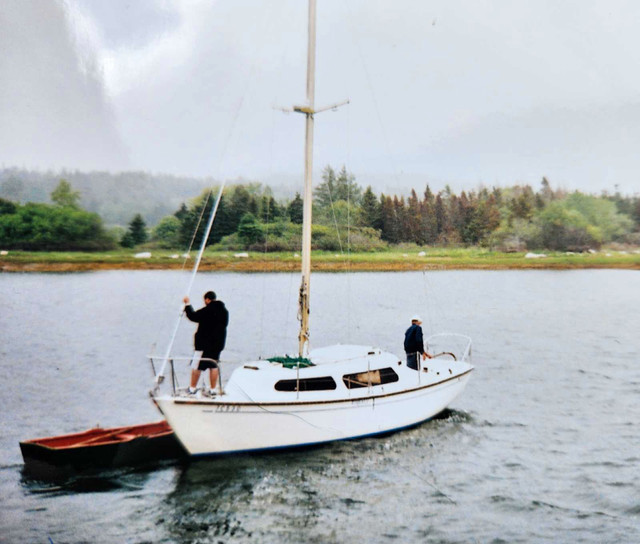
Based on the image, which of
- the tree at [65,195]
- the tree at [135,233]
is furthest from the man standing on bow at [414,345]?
the tree at [135,233]

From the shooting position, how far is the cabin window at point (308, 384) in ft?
27.7

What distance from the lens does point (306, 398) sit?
843 centimetres

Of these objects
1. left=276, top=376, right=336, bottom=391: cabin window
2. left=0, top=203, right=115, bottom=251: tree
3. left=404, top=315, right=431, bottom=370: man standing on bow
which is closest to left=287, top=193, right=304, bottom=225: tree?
left=0, top=203, right=115, bottom=251: tree

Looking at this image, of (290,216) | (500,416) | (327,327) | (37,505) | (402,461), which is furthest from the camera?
(290,216)

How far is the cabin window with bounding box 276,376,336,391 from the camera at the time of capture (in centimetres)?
845

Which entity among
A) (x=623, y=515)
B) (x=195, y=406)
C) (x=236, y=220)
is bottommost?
(x=623, y=515)

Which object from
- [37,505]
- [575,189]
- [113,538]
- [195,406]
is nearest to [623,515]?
[195,406]

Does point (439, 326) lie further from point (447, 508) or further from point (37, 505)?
point (37, 505)

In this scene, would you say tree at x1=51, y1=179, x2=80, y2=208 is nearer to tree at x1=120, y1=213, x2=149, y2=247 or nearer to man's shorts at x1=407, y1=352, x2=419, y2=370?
tree at x1=120, y1=213, x2=149, y2=247

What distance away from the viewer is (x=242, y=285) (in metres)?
22.6

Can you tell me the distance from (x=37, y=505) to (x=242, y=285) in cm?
1576

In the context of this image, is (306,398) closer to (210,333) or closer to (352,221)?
(210,333)

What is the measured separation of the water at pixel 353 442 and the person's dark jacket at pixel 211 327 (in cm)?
158

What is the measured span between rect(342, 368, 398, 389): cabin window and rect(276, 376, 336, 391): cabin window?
242 mm
